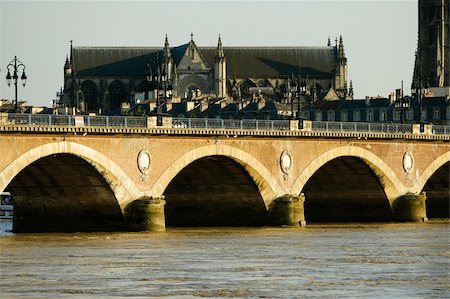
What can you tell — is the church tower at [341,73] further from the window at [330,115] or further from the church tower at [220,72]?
the window at [330,115]

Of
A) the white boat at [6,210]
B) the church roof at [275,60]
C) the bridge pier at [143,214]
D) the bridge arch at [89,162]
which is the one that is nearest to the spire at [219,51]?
the church roof at [275,60]

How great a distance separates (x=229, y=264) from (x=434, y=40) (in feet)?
480

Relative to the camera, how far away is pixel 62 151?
210ft

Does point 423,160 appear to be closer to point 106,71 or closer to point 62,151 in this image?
point 62,151

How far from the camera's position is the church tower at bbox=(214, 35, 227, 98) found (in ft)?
583

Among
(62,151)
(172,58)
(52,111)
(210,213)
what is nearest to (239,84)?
(172,58)

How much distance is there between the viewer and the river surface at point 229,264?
42406 mm

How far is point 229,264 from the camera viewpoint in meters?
51.2

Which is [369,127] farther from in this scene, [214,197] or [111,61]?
[111,61]

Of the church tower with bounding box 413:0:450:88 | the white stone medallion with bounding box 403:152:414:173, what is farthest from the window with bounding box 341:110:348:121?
the white stone medallion with bounding box 403:152:414:173

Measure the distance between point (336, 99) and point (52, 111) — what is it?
5602 centimetres

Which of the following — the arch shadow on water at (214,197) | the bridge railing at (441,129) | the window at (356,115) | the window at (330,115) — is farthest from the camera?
the window at (330,115)

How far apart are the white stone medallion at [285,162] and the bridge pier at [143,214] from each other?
10.2 m

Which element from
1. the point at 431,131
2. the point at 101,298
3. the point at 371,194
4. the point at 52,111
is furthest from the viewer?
the point at 52,111
